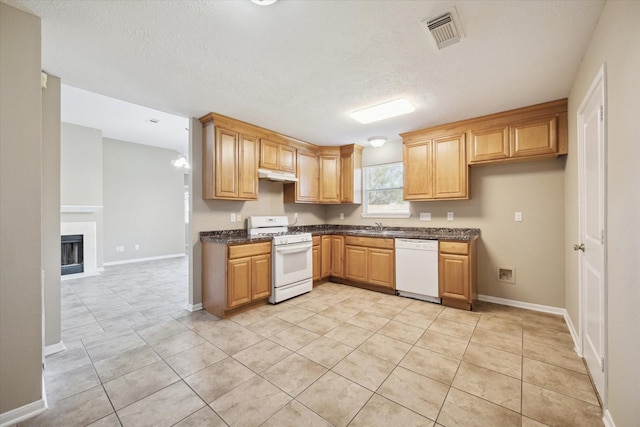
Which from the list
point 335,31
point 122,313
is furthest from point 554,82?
point 122,313

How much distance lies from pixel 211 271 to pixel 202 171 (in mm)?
1331

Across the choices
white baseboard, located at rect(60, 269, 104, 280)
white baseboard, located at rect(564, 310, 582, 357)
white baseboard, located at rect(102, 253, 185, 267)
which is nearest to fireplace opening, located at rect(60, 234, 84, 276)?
white baseboard, located at rect(60, 269, 104, 280)

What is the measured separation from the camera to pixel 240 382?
1952 mm

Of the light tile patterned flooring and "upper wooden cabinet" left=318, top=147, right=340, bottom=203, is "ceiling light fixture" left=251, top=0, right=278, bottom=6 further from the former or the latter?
"upper wooden cabinet" left=318, top=147, right=340, bottom=203

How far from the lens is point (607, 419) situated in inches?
59.9

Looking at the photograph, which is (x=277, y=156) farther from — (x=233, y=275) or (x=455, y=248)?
(x=455, y=248)

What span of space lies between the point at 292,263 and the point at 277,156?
1715 mm

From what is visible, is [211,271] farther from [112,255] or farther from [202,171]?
[112,255]

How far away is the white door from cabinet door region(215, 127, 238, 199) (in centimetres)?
354

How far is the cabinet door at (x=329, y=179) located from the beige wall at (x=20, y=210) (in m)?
3.74

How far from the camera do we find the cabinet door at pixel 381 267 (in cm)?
398

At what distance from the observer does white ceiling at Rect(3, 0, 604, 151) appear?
1.66 meters

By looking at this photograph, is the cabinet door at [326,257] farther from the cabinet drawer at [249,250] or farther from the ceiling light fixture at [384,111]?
the ceiling light fixture at [384,111]

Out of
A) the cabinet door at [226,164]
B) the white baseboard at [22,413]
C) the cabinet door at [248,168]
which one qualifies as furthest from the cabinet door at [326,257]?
the white baseboard at [22,413]
